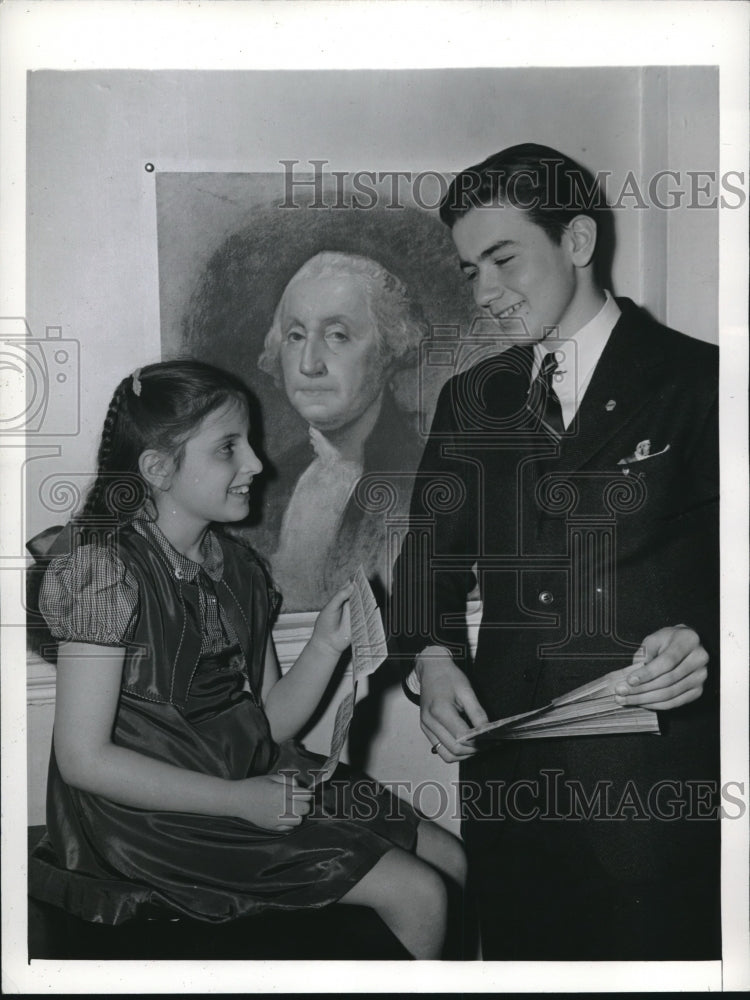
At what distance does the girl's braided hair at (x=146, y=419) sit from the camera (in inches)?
67.2

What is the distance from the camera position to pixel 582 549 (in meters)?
1.73

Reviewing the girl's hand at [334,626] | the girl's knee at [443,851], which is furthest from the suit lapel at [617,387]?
the girl's knee at [443,851]

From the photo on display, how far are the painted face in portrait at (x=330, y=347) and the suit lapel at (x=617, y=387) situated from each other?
0.38 meters

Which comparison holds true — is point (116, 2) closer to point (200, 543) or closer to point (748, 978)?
point (200, 543)

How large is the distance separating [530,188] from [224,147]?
58cm

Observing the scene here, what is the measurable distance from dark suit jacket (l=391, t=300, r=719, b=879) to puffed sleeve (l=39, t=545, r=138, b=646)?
504mm

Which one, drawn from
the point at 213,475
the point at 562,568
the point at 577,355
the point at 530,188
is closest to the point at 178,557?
the point at 213,475

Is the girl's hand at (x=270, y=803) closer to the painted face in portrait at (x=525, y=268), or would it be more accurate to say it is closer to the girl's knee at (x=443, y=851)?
the girl's knee at (x=443, y=851)

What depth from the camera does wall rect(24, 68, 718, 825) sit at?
1.74 metres

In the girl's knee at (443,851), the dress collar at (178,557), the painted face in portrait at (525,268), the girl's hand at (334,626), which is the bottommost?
the girl's knee at (443,851)

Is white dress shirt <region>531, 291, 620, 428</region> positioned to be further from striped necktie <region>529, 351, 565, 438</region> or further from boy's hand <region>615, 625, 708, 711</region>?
boy's hand <region>615, 625, 708, 711</region>

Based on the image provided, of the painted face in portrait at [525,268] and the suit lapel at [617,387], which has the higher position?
the painted face in portrait at [525,268]

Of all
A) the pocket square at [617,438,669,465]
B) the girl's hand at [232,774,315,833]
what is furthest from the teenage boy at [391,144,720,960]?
the girl's hand at [232,774,315,833]

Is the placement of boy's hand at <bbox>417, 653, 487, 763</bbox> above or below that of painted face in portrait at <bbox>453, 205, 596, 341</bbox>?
below
